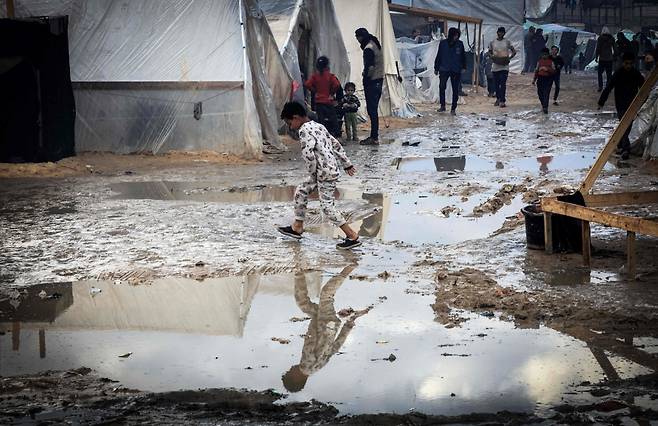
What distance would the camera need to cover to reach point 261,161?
53.0ft

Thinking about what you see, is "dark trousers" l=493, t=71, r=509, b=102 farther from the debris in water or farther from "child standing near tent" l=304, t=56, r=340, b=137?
the debris in water

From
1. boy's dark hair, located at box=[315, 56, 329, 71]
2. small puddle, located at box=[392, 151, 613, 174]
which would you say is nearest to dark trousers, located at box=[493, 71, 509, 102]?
boy's dark hair, located at box=[315, 56, 329, 71]

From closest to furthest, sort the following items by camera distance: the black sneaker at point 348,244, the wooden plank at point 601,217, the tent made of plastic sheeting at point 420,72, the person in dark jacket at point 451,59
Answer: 1. the wooden plank at point 601,217
2. the black sneaker at point 348,244
3. the person in dark jacket at point 451,59
4. the tent made of plastic sheeting at point 420,72

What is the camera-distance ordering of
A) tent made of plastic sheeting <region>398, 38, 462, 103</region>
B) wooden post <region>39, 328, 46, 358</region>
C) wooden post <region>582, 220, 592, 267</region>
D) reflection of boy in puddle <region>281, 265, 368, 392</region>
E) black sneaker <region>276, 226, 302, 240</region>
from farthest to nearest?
tent made of plastic sheeting <region>398, 38, 462, 103</region>
black sneaker <region>276, 226, 302, 240</region>
wooden post <region>582, 220, 592, 267</region>
wooden post <region>39, 328, 46, 358</region>
reflection of boy in puddle <region>281, 265, 368, 392</region>

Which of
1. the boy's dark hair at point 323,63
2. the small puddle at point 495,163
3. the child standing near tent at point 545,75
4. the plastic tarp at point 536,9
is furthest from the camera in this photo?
the plastic tarp at point 536,9

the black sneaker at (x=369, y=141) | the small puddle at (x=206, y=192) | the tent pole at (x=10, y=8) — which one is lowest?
the small puddle at (x=206, y=192)

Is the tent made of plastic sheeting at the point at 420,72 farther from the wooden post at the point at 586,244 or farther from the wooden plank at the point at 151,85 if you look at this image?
the wooden post at the point at 586,244

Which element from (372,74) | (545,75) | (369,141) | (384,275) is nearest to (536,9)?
(545,75)

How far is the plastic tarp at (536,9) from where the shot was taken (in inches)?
1845

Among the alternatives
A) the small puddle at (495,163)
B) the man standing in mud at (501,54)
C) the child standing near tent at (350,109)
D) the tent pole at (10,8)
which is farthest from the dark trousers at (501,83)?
the tent pole at (10,8)

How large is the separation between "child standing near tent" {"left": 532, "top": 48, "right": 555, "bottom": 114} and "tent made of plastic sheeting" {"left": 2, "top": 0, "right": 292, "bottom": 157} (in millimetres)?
9082

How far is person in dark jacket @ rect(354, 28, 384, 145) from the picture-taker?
18594 mm

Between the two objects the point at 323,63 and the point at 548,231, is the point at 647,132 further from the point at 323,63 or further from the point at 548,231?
the point at 548,231

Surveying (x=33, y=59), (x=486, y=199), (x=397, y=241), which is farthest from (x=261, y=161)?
(x=397, y=241)
